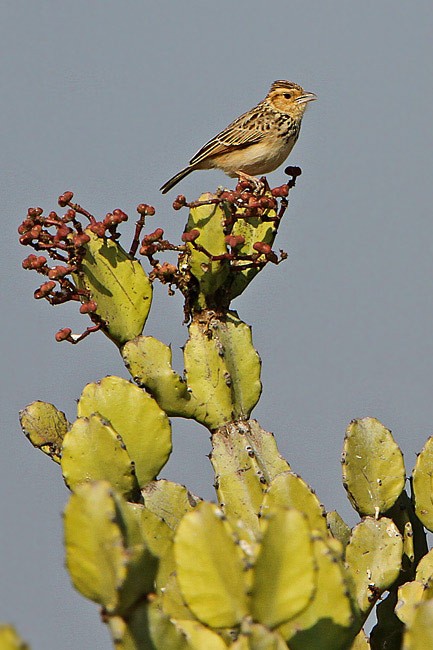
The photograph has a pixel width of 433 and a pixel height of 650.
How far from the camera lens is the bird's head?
8.57 meters

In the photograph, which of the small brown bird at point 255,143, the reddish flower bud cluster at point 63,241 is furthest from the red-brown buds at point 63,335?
the small brown bird at point 255,143

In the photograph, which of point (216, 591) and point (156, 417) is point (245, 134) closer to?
point (156, 417)

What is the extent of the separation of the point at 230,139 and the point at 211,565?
216 inches

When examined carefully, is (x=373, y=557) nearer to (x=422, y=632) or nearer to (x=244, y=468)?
(x=244, y=468)

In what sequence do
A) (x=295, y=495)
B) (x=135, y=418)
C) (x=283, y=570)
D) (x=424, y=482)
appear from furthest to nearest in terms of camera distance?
(x=424, y=482) < (x=135, y=418) < (x=295, y=495) < (x=283, y=570)

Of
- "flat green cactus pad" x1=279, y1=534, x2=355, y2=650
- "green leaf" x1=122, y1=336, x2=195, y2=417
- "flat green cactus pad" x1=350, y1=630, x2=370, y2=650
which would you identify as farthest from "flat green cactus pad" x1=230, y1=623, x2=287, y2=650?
"green leaf" x1=122, y1=336, x2=195, y2=417

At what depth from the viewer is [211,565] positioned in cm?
296

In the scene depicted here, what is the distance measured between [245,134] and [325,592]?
530cm

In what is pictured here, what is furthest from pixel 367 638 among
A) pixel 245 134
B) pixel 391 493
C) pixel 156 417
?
pixel 245 134

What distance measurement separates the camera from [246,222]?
5391 millimetres

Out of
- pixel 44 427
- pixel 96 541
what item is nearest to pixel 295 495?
pixel 44 427

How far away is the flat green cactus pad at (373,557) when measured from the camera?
14.8 feet

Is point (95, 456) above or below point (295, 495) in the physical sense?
above

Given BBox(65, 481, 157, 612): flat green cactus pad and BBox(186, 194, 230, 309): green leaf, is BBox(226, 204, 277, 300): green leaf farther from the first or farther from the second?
BBox(65, 481, 157, 612): flat green cactus pad
